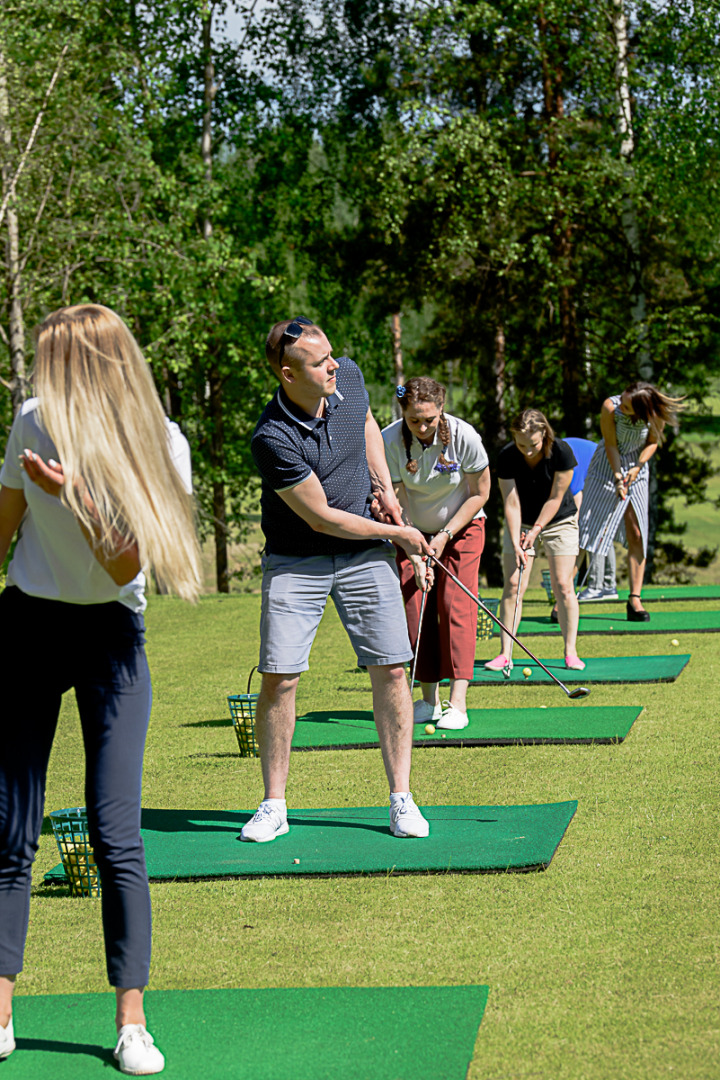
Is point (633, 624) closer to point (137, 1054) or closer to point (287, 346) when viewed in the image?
point (287, 346)

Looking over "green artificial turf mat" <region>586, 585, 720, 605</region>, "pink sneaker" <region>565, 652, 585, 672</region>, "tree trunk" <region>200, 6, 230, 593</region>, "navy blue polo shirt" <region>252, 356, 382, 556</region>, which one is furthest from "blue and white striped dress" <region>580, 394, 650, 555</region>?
"tree trunk" <region>200, 6, 230, 593</region>

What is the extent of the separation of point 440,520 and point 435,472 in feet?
1.02

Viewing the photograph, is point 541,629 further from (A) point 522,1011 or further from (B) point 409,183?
(B) point 409,183

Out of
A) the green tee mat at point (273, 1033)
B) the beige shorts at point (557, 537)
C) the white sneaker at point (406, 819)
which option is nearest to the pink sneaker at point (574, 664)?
the beige shorts at point (557, 537)

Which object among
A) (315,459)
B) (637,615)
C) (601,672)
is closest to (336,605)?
(315,459)

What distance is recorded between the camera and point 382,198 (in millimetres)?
18188

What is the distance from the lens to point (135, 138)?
1945cm

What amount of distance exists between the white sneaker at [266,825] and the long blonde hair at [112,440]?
1995 mm

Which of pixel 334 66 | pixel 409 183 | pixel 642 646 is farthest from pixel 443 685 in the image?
pixel 334 66

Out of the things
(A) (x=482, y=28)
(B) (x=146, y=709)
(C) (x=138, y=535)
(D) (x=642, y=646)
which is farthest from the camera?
(A) (x=482, y=28)

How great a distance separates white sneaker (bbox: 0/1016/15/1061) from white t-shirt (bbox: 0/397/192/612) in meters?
A: 0.99

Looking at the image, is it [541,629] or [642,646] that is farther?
[541,629]

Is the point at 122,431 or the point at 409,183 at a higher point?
the point at 409,183

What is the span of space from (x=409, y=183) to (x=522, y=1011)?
1706cm
